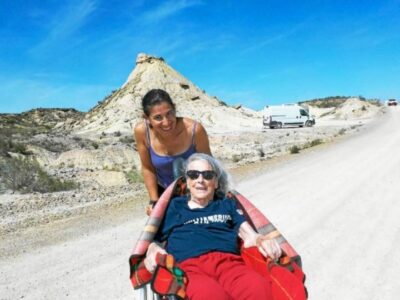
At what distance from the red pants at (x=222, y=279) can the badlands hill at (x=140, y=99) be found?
4155 centimetres

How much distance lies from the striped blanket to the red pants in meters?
0.14

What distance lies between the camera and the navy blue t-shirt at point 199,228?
11.8 ft

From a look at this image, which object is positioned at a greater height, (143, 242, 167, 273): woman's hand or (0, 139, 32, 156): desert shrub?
(0, 139, 32, 156): desert shrub

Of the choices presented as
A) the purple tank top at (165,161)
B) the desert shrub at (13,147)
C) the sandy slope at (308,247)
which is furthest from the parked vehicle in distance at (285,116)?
the purple tank top at (165,161)

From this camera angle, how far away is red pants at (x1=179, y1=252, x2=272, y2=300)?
307 cm

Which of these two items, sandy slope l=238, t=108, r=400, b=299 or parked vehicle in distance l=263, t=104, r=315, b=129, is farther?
parked vehicle in distance l=263, t=104, r=315, b=129

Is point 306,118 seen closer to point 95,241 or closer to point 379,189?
point 379,189

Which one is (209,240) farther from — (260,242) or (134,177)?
(134,177)

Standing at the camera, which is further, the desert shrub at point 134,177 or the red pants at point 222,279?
the desert shrub at point 134,177

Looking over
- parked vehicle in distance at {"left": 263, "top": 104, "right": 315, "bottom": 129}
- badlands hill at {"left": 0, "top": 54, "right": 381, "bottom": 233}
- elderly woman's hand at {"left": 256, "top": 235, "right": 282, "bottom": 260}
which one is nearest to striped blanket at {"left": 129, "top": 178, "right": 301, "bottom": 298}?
elderly woman's hand at {"left": 256, "top": 235, "right": 282, "bottom": 260}

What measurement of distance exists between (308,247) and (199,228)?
10.5ft

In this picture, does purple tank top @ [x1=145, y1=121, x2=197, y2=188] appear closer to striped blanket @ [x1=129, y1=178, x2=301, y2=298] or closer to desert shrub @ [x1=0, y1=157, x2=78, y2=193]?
striped blanket @ [x1=129, y1=178, x2=301, y2=298]

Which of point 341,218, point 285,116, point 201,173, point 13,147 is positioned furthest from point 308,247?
point 285,116

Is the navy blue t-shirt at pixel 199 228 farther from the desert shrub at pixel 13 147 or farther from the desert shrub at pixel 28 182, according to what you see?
the desert shrub at pixel 13 147
